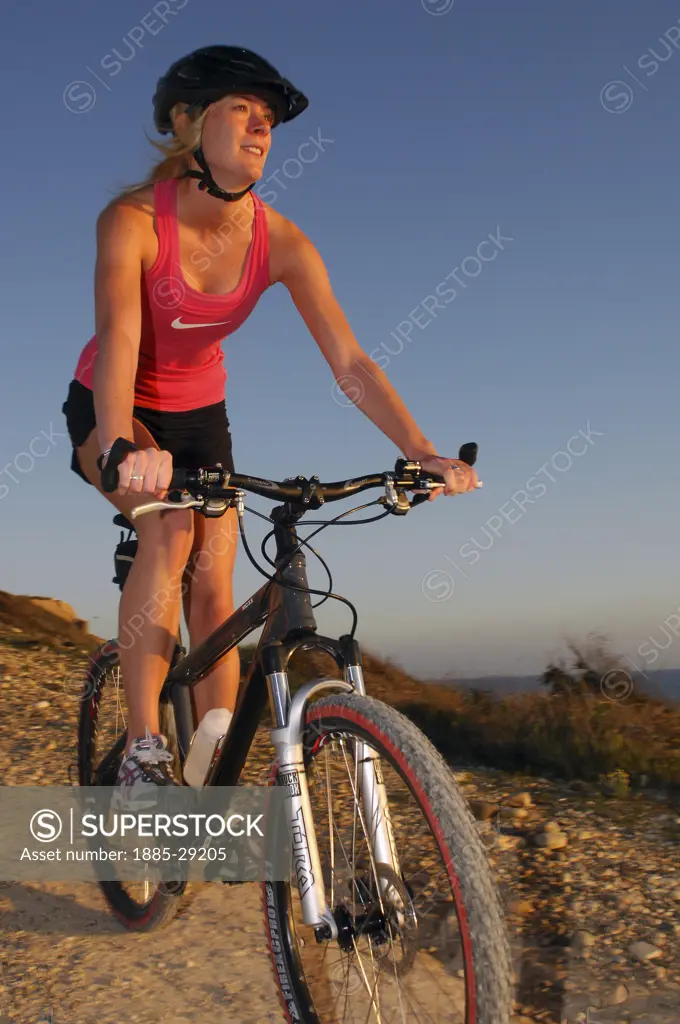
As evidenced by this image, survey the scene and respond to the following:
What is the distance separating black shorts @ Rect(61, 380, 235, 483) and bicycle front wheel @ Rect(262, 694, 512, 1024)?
1.55 m

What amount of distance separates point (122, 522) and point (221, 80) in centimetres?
165

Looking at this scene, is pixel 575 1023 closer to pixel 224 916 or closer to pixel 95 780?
pixel 224 916

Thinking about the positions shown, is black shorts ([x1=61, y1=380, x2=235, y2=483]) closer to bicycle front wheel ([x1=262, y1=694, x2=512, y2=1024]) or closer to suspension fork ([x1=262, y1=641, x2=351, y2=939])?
suspension fork ([x1=262, y1=641, x2=351, y2=939])

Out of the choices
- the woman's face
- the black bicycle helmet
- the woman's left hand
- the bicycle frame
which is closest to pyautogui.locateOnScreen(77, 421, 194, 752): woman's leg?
the bicycle frame

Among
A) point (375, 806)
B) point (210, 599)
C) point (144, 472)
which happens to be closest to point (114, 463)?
point (144, 472)

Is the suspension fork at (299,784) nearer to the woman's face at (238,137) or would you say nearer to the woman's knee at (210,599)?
the woman's knee at (210,599)

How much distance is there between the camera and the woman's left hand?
2855mm

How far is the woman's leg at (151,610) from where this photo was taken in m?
3.27

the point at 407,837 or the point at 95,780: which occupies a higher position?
the point at 95,780

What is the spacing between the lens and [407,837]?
163 inches

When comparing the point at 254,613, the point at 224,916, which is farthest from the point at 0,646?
the point at 254,613

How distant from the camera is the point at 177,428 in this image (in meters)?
3.74

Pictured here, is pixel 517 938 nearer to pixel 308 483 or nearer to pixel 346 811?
pixel 346 811

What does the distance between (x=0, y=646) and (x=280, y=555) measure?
820cm
